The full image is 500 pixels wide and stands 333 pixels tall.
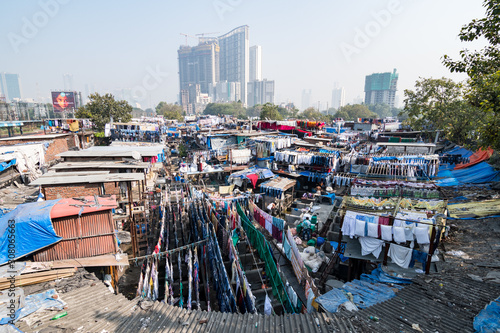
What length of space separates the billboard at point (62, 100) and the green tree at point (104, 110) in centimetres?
2009

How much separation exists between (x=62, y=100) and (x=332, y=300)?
71370mm

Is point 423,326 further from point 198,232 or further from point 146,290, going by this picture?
point 198,232

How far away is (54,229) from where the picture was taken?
→ 7.86 metres

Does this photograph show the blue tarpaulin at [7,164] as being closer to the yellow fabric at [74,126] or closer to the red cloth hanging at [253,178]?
the red cloth hanging at [253,178]

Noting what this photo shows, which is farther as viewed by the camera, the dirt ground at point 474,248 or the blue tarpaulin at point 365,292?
the dirt ground at point 474,248

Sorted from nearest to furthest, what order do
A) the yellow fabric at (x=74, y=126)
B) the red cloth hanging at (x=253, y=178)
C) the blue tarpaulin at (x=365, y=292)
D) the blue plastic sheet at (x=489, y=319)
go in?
the blue plastic sheet at (x=489, y=319) < the blue tarpaulin at (x=365, y=292) < the red cloth hanging at (x=253, y=178) < the yellow fabric at (x=74, y=126)

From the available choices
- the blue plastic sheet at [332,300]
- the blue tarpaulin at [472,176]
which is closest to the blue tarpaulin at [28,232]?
the blue plastic sheet at [332,300]

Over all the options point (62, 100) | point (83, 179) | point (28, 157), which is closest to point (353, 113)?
point (62, 100)

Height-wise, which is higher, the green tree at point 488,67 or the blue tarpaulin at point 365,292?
the green tree at point 488,67

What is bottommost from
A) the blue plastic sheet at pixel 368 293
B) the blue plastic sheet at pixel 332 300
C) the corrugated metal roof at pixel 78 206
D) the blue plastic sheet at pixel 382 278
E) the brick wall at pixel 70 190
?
the blue plastic sheet at pixel 382 278

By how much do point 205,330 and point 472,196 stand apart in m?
16.5

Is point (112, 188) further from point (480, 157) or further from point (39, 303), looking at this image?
point (480, 157)

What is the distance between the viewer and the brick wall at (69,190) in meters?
12.0

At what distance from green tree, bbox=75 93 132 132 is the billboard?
2009 centimetres
